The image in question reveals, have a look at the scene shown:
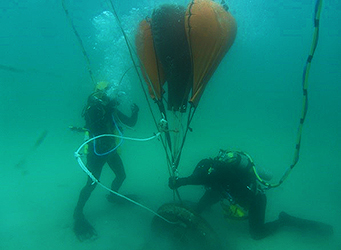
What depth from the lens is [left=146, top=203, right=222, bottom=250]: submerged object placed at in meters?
4.10

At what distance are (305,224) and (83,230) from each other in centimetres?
465

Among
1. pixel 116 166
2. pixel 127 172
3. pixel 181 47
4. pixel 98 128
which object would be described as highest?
pixel 181 47

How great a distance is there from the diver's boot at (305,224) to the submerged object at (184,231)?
1.74 metres

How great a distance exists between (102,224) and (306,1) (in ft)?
110

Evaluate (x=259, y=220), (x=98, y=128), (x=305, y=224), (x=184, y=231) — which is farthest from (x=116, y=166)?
(x=305, y=224)

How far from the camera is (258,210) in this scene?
174 inches

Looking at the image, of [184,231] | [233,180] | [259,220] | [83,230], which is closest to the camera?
[233,180]

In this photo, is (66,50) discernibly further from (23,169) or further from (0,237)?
(0,237)

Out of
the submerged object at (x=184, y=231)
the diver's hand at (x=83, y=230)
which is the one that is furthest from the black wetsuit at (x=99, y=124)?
the submerged object at (x=184, y=231)

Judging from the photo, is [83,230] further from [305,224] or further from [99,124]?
[305,224]

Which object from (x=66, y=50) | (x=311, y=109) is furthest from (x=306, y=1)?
(x=66, y=50)

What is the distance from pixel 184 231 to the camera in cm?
438

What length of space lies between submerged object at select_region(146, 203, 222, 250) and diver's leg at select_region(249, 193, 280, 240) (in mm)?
852

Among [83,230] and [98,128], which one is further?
[83,230]
